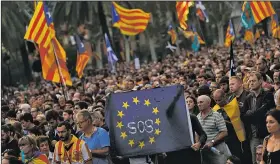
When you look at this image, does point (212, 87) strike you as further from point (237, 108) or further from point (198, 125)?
point (198, 125)

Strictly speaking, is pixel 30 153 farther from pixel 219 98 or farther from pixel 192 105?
pixel 219 98

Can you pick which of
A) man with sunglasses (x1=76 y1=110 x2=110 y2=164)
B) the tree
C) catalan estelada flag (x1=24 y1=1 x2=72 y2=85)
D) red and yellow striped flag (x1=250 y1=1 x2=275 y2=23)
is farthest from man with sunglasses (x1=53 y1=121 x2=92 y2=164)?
the tree

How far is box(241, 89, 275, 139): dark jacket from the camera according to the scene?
10.3 meters

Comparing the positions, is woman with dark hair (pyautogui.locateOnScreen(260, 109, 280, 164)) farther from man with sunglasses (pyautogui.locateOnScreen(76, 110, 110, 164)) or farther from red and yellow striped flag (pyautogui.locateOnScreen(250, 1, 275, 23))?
red and yellow striped flag (pyautogui.locateOnScreen(250, 1, 275, 23))

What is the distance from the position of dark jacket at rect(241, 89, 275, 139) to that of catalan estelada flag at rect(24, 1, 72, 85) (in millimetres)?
7707

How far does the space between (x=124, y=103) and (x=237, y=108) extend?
1.74 m

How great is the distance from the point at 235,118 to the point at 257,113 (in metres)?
0.34

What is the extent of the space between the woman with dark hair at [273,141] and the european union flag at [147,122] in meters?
1.84

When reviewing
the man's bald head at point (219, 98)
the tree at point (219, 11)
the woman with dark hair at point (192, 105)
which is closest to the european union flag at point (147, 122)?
the man's bald head at point (219, 98)

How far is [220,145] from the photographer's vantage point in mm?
10016

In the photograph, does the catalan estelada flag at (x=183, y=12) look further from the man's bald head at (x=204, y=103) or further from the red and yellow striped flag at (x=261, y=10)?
the man's bald head at (x=204, y=103)

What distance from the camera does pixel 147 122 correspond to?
31.0ft

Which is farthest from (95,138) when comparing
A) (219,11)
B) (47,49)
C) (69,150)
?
(219,11)

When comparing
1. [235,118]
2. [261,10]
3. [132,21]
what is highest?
[132,21]
